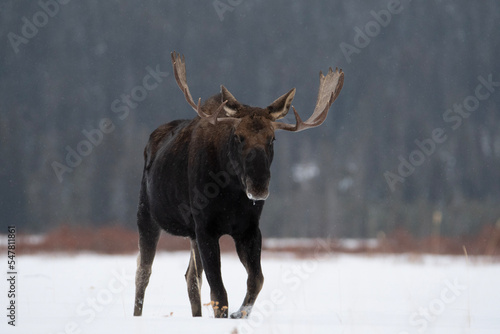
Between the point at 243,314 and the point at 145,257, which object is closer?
the point at 243,314

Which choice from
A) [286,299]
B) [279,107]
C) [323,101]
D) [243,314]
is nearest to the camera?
[243,314]

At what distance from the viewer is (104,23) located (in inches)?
6073

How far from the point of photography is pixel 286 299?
26.6 ft

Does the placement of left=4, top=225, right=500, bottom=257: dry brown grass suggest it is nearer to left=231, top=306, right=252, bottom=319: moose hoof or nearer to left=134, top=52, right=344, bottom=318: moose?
left=134, top=52, right=344, bottom=318: moose

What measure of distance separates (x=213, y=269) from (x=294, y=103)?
102m

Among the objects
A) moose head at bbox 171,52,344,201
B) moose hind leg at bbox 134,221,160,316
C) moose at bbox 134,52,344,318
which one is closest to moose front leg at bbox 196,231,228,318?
moose at bbox 134,52,344,318

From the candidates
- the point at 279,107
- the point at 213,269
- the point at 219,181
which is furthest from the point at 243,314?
the point at 279,107

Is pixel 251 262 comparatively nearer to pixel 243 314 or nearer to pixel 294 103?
pixel 243 314

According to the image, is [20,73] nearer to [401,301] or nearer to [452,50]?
[452,50]

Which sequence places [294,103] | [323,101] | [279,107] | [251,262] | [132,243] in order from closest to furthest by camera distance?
[251,262] → [279,107] → [323,101] → [132,243] → [294,103]

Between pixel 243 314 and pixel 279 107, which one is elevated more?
pixel 279 107

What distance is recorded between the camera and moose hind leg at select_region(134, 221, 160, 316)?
23.2 ft

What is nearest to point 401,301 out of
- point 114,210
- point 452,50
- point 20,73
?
point 114,210

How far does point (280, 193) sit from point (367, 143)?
2099cm
